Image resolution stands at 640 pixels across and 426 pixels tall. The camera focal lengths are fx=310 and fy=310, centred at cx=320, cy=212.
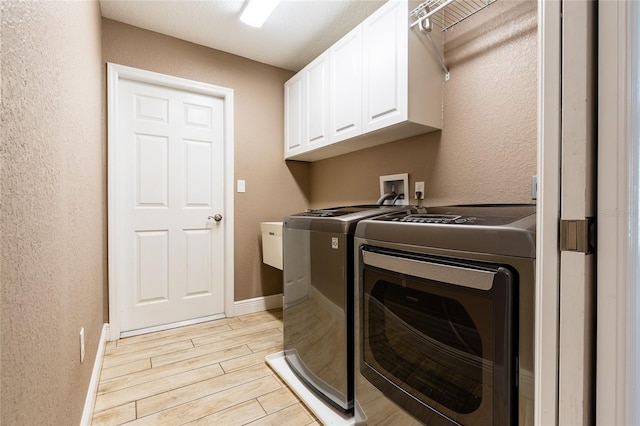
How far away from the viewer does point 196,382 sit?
1710 mm

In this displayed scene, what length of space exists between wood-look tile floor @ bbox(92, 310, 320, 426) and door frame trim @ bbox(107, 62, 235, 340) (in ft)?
1.04

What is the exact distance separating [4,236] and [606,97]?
112 centimetres

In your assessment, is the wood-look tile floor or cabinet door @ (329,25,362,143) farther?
cabinet door @ (329,25,362,143)

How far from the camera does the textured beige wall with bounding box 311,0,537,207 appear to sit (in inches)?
57.1

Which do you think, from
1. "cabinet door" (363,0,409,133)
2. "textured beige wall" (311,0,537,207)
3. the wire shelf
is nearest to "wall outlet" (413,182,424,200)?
"textured beige wall" (311,0,537,207)

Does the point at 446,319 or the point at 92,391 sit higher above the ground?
the point at 446,319

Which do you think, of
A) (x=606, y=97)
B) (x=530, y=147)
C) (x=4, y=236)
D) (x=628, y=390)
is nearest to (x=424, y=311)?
(x=628, y=390)

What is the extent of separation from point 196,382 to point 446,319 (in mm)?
1439

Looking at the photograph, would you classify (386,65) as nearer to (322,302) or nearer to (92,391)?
(322,302)

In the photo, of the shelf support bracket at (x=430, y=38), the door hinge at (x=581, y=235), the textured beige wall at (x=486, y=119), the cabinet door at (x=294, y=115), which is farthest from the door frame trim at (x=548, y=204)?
the cabinet door at (x=294, y=115)

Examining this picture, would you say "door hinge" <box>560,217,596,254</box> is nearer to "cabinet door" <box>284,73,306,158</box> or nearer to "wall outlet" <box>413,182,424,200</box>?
"wall outlet" <box>413,182,424,200</box>

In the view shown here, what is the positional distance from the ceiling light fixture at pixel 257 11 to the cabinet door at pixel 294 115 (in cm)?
59

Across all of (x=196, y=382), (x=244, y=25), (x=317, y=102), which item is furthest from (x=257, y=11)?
(x=196, y=382)

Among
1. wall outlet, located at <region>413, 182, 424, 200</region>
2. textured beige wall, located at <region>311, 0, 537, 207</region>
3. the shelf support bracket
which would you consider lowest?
wall outlet, located at <region>413, 182, 424, 200</region>
